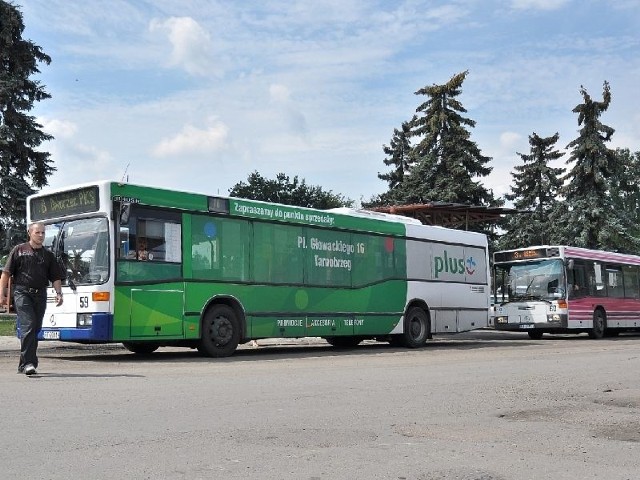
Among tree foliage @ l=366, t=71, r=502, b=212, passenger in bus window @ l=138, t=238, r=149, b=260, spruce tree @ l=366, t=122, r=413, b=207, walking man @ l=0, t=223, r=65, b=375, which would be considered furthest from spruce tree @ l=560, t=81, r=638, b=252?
walking man @ l=0, t=223, r=65, b=375

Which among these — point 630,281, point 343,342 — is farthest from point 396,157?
point 343,342

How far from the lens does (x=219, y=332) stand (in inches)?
573

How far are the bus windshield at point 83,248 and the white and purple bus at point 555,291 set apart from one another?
17140 millimetres

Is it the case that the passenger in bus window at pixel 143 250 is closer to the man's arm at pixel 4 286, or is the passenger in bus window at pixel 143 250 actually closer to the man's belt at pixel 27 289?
the man's belt at pixel 27 289

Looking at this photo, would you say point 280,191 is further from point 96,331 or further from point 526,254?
point 96,331

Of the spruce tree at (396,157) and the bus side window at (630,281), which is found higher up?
the spruce tree at (396,157)

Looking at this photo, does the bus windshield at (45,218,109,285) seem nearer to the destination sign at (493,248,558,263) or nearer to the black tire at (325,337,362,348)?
the black tire at (325,337,362,348)

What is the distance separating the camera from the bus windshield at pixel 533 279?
26203 mm

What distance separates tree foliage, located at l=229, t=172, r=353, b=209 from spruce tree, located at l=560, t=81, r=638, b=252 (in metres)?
27.6

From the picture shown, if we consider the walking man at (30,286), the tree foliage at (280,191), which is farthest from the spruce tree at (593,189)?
the walking man at (30,286)

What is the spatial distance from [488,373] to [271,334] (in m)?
4.94

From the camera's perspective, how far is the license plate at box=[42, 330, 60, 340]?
13141 mm

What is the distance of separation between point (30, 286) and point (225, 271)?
5.04 metres

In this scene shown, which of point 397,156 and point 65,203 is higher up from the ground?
point 397,156
